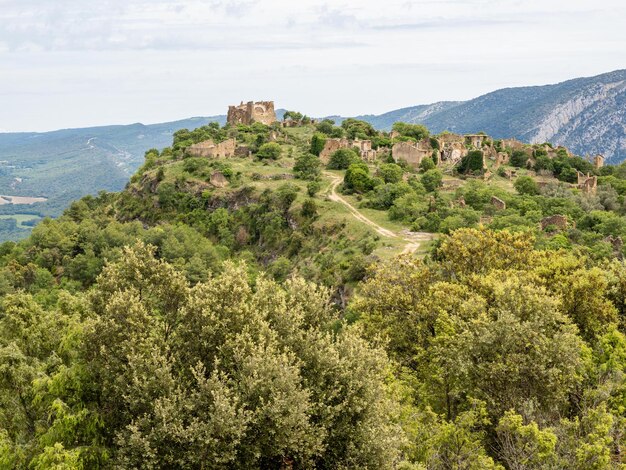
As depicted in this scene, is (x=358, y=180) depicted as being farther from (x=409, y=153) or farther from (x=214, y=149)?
(x=214, y=149)

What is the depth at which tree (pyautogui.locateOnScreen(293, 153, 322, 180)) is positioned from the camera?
7719cm

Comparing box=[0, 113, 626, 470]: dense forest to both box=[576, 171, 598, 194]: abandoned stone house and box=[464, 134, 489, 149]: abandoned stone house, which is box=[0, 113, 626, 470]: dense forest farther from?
box=[464, 134, 489, 149]: abandoned stone house

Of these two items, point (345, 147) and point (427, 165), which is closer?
point (427, 165)

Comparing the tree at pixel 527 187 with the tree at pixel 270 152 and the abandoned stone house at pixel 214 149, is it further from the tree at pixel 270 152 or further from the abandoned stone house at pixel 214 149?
the abandoned stone house at pixel 214 149

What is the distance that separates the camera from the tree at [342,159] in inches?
3199

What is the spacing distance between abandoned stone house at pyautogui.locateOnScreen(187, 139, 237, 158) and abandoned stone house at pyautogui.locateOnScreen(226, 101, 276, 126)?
21905 mm

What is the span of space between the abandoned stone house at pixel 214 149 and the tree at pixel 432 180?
35.0 m

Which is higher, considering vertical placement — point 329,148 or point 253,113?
point 253,113

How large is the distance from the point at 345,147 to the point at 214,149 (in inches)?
823

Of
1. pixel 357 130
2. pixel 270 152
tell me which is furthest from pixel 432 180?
pixel 357 130

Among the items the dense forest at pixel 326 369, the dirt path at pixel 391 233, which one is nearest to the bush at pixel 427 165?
the dirt path at pixel 391 233

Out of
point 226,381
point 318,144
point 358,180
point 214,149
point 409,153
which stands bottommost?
point 226,381

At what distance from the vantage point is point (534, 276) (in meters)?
26.1

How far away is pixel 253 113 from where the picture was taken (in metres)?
112
